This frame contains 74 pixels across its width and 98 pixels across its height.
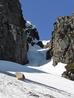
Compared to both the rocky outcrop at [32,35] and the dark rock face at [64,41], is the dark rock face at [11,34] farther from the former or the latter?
the rocky outcrop at [32,35]

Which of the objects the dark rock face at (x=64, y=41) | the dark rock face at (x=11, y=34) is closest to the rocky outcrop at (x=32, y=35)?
the dark rock face at (x=64, y=41)

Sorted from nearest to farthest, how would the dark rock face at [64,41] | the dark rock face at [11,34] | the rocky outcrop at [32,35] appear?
the dark rock face at [11,34], the dark rock face at [64,41], the rocky outcrop at [32,35]

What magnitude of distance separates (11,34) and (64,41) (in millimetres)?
12446

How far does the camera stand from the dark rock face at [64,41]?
7947cm

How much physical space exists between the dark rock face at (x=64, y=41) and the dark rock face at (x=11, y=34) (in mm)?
7675

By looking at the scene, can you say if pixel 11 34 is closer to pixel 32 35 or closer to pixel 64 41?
pixel 64 41

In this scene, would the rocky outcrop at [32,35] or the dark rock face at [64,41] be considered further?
the rocky outcrop at [32,35]

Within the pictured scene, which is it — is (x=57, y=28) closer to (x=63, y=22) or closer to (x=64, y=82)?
(x=63, y=22)

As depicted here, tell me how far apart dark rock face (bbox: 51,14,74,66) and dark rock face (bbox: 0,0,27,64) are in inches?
302

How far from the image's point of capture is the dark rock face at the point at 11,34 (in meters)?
74.9

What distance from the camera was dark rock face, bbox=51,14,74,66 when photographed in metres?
79.5

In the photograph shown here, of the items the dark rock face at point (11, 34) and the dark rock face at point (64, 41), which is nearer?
the dark rock face at point (11, 34)

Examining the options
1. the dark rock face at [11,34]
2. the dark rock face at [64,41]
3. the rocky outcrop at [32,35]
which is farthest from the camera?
the rocky outcrop at [32,35]

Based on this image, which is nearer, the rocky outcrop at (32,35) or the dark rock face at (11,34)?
the dark rock face at (11,34)
